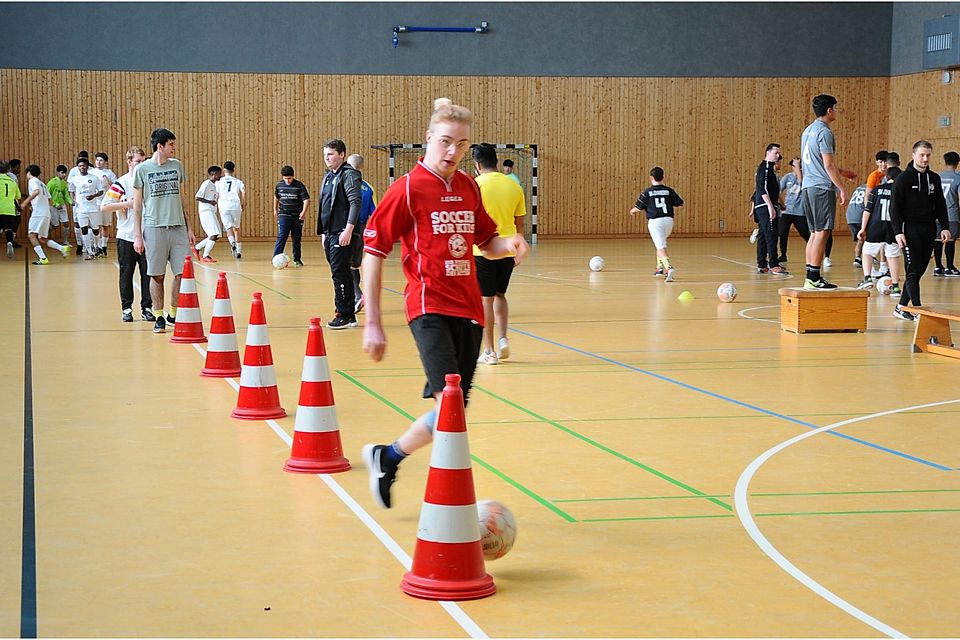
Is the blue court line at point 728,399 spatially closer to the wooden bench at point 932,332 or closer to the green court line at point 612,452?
the green court line at point 612,452

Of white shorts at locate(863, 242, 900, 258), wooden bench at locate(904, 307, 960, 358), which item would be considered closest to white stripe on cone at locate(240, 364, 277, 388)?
wooden bench at locate(904, 307, 960, 358)

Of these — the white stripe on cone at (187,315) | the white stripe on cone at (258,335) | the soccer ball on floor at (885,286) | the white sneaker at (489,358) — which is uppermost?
the white stripe on cone at (258,335)

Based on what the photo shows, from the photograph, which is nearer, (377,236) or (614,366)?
(377,236)

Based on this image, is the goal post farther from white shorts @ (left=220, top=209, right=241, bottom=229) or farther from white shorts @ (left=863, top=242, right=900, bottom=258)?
white shorts @ (left=863, top=242, right=900, bottom=258)

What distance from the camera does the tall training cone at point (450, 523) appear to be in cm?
423

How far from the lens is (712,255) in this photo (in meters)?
24.8

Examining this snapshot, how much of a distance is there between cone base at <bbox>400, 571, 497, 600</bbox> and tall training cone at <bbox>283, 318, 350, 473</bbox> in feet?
6.37

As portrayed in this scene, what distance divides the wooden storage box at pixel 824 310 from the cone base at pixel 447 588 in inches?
329

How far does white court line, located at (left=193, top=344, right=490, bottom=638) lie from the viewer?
3.95 metres

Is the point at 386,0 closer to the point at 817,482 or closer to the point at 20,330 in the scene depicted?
the point at 20,330

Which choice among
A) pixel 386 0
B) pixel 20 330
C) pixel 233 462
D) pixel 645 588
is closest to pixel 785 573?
pixel 645 588

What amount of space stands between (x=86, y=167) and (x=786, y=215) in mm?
13355

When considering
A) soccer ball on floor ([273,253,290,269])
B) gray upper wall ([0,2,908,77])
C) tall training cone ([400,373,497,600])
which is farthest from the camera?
gray upper wall ([0,2,908,77])

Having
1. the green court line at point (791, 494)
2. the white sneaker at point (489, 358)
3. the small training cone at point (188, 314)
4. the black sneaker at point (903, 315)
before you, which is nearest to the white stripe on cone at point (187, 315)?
the small training cone at point (188, 314)
